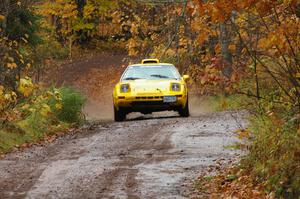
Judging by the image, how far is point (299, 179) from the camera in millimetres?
7809

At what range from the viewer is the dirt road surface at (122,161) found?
30.7ft

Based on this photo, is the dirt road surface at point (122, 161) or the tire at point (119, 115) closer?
the dirt road surface at point (122, 161)

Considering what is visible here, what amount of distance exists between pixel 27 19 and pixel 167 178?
13.9m

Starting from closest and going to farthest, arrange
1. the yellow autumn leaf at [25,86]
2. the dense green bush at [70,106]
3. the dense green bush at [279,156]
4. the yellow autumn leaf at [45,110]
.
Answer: the dense green bush at [279,156] → the yellow autumn leaf at [25,86] → the yellow autumn leaf at [45,110] → the dense green bush at [70,106]

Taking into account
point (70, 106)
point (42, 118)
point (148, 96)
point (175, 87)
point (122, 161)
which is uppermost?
point (175, 87)

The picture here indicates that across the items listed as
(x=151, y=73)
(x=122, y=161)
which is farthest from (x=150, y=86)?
(x=122, y=161)

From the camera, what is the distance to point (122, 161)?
11.7 meters

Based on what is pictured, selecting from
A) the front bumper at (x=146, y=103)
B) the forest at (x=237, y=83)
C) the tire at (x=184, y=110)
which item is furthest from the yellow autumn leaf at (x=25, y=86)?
the tire at (x=184, y=110)

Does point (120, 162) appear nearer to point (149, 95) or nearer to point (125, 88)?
point (149, 95)

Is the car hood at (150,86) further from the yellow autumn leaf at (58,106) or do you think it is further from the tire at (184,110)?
the yellow autumn leaf at (58,106)

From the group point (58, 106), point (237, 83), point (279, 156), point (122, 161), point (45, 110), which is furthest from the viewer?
point (58, 106)

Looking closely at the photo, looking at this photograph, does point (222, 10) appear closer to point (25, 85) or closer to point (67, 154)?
point (67, 154)

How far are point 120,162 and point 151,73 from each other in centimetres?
903

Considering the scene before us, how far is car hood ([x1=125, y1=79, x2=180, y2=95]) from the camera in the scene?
19.4 meters
